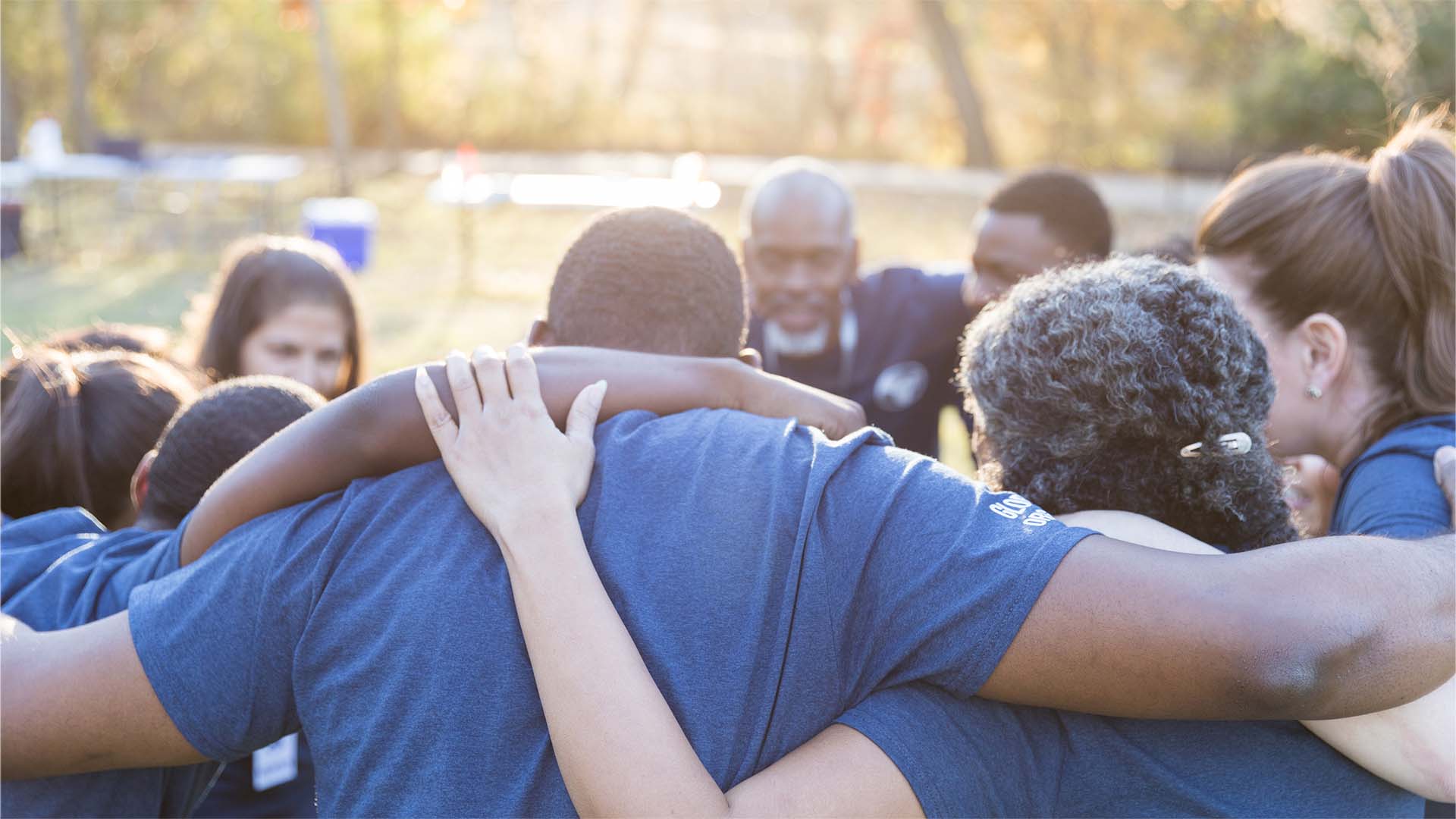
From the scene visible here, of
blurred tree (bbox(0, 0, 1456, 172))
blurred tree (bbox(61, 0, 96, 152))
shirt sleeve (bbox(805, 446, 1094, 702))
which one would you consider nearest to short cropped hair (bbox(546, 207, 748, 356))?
shirt sleeve (bbox(805, 446, 1094, 702))

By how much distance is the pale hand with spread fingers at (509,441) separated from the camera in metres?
1.71

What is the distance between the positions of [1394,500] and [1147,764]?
819 millimetres

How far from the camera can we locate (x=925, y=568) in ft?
5.24

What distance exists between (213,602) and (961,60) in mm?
19378

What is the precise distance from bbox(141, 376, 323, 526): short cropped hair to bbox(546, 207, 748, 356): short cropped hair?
0.68 m

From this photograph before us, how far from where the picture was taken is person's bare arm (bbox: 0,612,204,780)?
1749mm

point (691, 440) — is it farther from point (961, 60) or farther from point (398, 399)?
point (961, 60)

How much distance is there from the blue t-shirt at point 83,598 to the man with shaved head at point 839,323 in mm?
2897

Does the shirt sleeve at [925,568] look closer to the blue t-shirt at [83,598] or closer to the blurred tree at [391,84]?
the blue t-shirt at [83,598]

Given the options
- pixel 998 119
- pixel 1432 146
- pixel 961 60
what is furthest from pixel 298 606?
pixel 998 119

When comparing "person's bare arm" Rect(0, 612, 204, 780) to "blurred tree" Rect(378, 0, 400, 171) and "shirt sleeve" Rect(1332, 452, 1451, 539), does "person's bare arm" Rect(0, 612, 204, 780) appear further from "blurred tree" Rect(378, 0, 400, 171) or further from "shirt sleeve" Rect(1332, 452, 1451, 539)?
"blurred tree" Rect(378, 0, 400, 171)

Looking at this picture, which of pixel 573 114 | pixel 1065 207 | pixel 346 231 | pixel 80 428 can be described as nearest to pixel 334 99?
pixel 346 231

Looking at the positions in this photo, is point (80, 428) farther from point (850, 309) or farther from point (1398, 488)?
point (850, 309)

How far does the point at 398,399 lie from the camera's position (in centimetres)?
189
